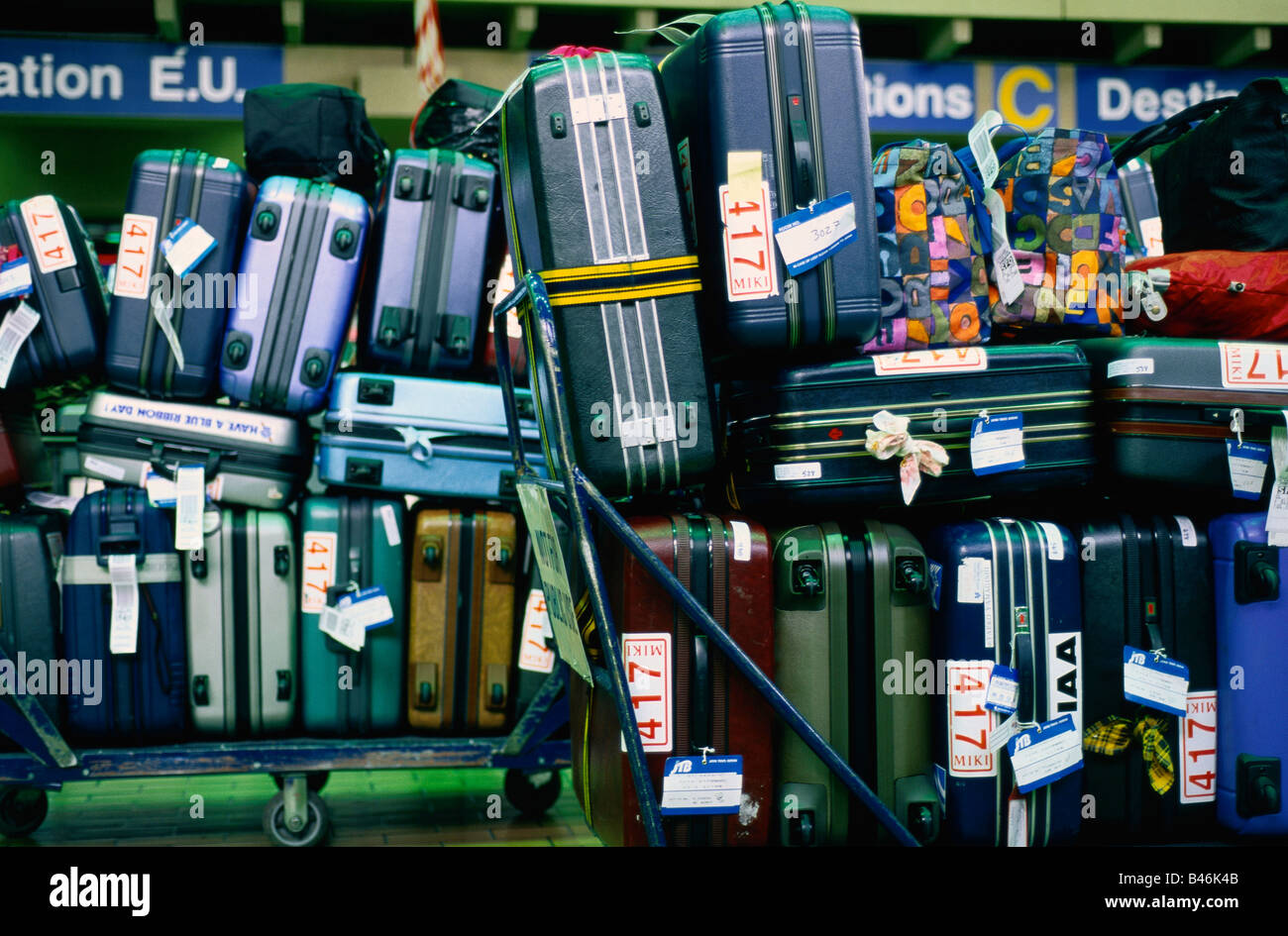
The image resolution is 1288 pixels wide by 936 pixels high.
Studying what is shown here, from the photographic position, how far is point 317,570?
10.1ft

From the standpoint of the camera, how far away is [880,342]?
248 cm

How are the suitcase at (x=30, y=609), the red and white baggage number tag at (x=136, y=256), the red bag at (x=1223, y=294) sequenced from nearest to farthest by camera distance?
the red bag at (x=1223, y=294), the suitcase at (x=30, y=609), the red and white baggage number tag at (x=136, y=256)

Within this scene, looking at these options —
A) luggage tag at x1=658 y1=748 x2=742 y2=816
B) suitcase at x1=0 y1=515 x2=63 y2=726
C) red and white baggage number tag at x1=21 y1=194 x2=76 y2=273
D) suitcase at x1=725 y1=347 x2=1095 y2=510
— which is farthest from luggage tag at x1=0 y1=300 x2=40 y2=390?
luggage tag at x1=658 y1=748 x2=742 y2=816

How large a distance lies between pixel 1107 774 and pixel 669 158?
63.9 inches

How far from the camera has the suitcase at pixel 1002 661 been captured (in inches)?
86.7

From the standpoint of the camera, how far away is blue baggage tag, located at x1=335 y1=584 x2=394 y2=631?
3.05 meters

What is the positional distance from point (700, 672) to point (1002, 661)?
2.12 feet

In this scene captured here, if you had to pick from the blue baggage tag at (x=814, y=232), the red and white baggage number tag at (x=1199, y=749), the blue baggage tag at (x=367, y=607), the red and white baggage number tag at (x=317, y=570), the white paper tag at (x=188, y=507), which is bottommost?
the red and white baggage number tag at (x=1199, y=749)

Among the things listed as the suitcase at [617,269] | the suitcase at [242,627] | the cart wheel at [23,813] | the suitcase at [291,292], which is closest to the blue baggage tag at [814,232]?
the suitcase at [617,269]

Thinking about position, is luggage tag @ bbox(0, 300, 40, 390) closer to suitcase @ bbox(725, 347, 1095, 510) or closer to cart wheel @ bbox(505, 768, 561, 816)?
cart wheel @ bbox(505, 768, 561, 816)

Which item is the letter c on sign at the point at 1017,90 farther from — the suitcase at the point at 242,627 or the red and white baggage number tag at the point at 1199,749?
the suitcase at the point at 242,627

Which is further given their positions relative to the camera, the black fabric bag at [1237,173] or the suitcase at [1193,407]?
the black fabric bag at [1237,173]

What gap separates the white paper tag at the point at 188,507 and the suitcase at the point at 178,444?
0.18 feet

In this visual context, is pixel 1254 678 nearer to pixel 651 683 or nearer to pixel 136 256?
pixel 651 683
